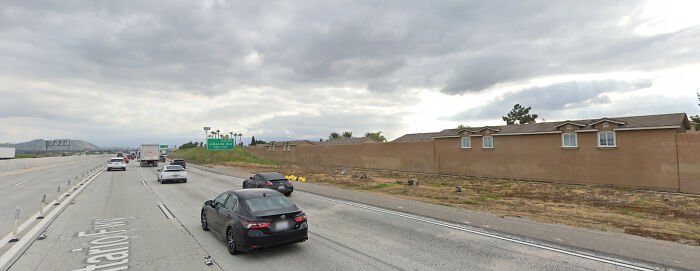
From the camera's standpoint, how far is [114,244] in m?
7.59

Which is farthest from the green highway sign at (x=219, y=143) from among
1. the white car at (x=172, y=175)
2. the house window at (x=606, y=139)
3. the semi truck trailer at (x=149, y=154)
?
the house window at (x=606, y=139)

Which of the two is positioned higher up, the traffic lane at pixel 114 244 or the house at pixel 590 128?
the house at pixel 590 128

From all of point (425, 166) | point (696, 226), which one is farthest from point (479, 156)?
point (696, 226)

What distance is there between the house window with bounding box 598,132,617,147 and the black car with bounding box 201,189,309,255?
2312 centimetres

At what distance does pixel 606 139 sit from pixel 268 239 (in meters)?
24.1

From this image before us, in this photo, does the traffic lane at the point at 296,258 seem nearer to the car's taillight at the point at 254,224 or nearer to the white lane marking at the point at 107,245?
the car's taillight at the point at 254,224

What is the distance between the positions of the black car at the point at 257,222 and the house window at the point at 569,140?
23.4m

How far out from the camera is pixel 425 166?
3362 cm

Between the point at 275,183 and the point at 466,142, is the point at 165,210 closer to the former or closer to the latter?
the point at 275,183

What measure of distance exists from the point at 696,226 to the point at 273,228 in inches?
532

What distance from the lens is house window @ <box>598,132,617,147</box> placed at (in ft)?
69.3

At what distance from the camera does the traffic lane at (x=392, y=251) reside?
6301 mm

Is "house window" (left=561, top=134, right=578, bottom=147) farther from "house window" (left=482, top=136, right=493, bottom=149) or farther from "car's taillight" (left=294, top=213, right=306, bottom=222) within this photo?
"car's taillight" (left=294, top=213, right=306, bottom=222)

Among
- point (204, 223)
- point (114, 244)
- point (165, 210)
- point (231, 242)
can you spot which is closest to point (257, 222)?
point (231, 242)
